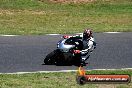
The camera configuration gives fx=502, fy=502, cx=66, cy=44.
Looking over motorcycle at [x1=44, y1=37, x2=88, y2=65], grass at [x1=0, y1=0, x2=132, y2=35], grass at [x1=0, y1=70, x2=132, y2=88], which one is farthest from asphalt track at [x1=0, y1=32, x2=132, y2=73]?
grass at [x1=0, y1=0, x2=132, y2=35]

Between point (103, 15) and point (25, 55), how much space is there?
10784 mm

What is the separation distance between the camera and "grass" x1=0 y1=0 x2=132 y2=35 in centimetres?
2425

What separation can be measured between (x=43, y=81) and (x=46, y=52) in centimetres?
471

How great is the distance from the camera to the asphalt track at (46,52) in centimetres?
1725

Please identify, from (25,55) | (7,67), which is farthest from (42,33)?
(7,67)

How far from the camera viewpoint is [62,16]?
27.9 m

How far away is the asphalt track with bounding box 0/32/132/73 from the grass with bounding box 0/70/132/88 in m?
1.05

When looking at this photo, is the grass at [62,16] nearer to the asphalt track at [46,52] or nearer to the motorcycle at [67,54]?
the asphalt track at [46,52]

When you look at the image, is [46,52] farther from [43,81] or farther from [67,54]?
[43,81]

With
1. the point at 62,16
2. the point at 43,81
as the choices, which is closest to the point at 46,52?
the point at 43,81

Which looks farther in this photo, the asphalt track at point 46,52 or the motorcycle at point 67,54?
the asphalt track at point 46,52

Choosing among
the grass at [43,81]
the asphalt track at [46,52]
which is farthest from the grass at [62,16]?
the grass at [43,81]

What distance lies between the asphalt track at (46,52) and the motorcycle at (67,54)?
11.1 inches

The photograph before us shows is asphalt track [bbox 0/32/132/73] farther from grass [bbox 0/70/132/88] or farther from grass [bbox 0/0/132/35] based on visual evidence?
grass [bbox 0/0/132/35]
